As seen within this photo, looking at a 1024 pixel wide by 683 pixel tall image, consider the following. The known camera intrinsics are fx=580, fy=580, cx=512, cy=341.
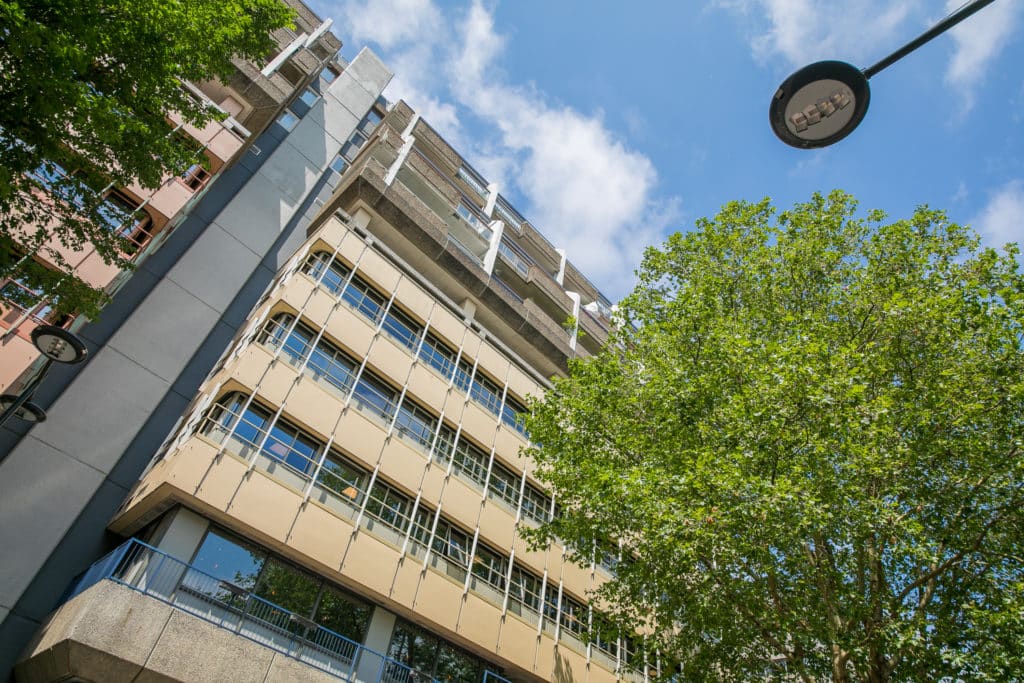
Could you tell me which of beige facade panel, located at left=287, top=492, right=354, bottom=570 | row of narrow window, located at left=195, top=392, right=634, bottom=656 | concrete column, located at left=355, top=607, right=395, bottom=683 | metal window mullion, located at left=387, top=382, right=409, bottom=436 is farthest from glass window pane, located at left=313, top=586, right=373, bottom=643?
metal window mullion, located at left=387, top=382, right=409, bottom=436

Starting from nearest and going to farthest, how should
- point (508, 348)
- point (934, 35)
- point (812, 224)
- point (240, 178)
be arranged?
point (934, 35) < point (812, 224) < point (240, 178) < point (508, 348)

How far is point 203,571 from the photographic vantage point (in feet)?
38.0

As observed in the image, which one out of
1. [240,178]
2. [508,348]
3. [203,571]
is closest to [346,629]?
[203,571]

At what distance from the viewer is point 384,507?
49.4 ft

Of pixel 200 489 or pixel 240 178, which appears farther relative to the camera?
pixel 240 178

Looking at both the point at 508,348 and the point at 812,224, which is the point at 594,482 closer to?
the point at 812,224

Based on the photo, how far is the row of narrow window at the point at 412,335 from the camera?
17.7 meters

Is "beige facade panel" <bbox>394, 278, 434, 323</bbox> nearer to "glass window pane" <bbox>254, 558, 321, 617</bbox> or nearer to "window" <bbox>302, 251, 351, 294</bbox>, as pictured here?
"window" <bbox>302, 251, 351, 294</bbox>

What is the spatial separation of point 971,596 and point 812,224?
8440mm

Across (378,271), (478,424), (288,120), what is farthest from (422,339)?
(288,120)

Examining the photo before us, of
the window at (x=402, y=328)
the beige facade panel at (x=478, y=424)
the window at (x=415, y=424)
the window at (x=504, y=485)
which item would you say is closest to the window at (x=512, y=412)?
the beige facade panel at (x=478, y=424)

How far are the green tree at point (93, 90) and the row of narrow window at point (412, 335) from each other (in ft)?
21.9

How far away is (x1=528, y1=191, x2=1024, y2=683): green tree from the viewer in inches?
360

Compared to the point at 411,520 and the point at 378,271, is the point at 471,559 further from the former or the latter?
the point at 378,271
